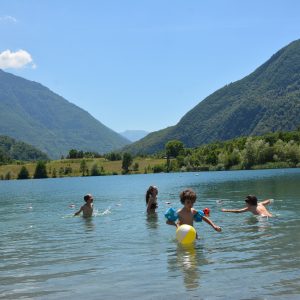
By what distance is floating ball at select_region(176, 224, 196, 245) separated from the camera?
16.9m

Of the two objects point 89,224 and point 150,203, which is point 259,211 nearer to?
point 150,203

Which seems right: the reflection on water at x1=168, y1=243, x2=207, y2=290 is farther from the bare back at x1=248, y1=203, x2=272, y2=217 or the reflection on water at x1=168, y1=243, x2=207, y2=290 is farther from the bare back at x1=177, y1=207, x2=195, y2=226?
the bare back at x1=248, y1=203, x2=272, y2=217

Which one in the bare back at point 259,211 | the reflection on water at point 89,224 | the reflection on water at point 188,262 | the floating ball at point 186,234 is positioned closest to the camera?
the reflection on water at point 188,262

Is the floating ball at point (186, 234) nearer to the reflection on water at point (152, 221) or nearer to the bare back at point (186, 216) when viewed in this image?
the bare back at point (186, 216)

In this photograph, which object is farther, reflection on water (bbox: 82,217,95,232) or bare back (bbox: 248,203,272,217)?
bare back (bbox: 248,203,272,217)

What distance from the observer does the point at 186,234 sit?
1695cm

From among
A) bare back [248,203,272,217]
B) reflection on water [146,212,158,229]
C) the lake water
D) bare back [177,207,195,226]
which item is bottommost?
the lake water

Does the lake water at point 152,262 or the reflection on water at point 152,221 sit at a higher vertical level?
the reflection on water at point 152,221

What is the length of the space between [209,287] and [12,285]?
5211 mm

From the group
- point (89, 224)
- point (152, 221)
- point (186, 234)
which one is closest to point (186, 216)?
point (186, 234)

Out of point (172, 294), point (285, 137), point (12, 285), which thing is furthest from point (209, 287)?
point (285, 137)

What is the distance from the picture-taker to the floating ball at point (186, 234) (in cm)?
1691

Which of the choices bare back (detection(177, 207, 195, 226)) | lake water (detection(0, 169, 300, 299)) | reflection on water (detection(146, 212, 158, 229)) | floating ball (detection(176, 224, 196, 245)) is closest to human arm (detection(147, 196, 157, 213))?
reflection on water (detection(146, 212, 158, 229))

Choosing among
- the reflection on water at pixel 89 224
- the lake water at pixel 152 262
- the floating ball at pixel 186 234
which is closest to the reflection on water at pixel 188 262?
the lake water at pixel 152 262
